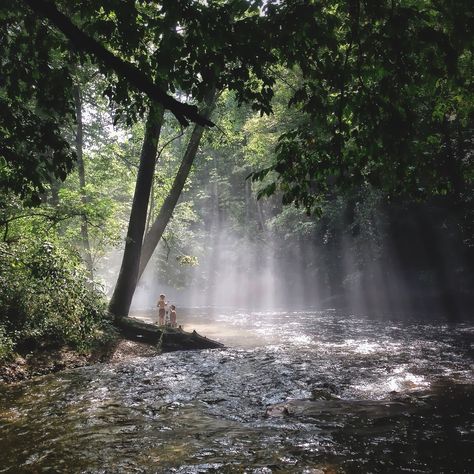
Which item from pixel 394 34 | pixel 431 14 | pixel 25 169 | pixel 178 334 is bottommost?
pixel 178 334

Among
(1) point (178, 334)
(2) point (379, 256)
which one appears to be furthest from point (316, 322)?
(1) point (178, 334)

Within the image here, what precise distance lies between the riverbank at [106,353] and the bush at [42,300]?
0.97 feet

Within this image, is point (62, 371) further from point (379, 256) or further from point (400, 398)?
point (379, 256)

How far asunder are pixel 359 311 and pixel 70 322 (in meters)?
21.0

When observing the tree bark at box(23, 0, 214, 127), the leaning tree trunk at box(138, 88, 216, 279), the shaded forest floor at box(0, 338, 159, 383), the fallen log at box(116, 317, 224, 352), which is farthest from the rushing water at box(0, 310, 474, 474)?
the leaning tree trunk at box(138, 88, 216, 279)

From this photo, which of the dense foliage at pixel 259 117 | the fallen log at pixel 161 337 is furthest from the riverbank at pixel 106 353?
the dense foliage at pixel 259 117

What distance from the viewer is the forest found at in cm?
346

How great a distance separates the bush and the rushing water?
135 centimetres

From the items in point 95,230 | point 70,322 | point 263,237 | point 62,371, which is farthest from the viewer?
point 263,237

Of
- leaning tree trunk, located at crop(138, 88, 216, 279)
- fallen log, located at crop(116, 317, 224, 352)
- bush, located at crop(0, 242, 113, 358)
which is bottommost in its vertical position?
fallen log, located at crop(116, 317, 224, 352)

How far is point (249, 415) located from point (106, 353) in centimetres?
628

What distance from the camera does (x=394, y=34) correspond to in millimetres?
3166

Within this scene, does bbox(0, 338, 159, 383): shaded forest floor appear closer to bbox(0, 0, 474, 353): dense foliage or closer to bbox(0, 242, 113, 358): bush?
bbox(0, 242, 113, 358): bush

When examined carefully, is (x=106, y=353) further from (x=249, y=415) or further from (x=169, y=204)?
(x=169, y=204)
